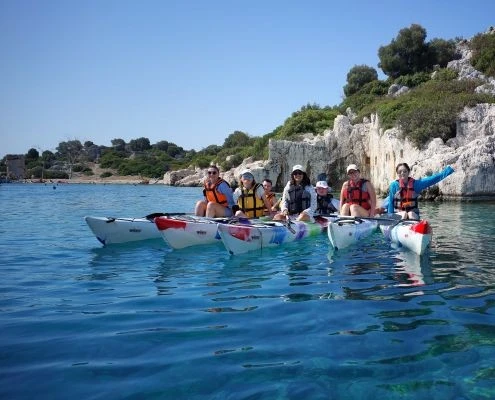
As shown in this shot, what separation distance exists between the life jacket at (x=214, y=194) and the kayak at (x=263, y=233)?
121cm

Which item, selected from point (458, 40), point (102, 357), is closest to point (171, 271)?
point (102, 357)

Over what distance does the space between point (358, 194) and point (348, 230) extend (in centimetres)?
183

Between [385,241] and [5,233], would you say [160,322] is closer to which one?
[385,241]

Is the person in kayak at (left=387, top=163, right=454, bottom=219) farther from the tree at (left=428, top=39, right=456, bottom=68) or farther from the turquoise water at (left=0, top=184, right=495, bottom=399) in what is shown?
the tree at (left=428, top=39, right=456, bottom=68)

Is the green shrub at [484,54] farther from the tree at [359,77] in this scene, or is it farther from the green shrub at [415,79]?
the tree at [359,77]

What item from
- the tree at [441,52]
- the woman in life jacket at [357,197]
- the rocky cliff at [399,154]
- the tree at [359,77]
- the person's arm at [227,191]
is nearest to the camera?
the woman in life jacket at [357,197]

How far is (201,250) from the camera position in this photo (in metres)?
8.88

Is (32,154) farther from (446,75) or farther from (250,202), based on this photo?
(250,202)

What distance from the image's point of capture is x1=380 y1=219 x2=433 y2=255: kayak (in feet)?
25.5

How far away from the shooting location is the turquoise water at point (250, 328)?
315 centimetres

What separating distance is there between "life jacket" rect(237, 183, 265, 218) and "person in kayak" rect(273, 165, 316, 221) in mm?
539

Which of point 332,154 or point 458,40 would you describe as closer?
point 332,154

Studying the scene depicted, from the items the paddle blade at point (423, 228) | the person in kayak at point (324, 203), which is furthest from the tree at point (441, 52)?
the paddle blade at point (423, 228)

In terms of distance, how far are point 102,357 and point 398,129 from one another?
2484 cm
